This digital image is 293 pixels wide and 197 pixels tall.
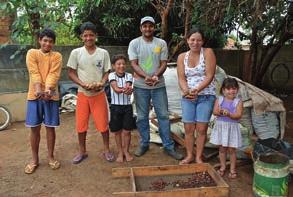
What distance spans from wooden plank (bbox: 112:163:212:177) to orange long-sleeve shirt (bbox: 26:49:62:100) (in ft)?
3.84

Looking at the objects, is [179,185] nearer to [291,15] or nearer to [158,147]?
[158,147]

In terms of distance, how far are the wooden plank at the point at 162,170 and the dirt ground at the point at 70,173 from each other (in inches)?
4.1

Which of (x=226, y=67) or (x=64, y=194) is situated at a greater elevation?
(x=226, y=67)

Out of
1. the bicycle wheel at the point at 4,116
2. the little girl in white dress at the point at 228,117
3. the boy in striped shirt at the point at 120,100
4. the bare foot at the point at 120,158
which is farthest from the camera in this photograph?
the bicycle wheel at the point at 4,116

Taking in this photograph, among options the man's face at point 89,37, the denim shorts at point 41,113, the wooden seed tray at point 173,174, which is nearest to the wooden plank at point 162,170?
the wooden seed tray at point 173,174

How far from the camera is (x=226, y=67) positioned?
390 inches

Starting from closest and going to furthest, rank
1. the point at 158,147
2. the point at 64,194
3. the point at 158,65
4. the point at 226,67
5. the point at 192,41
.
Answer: the point at 64,194
the point at 192,41
the point at 158,65
the point at 158,147
the point at 226,67

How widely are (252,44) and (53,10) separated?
176 inches

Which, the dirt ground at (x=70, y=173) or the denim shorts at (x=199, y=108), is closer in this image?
the dirt ground at (x=70, y=173)

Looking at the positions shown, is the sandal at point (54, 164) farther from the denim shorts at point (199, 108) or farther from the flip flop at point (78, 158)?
the denim shorts at point (199, 108)

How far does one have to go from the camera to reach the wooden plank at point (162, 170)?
434cm

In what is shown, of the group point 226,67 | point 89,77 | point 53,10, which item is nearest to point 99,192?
point 89,77

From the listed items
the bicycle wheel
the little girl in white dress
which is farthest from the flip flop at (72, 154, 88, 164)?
the bicycle wheel

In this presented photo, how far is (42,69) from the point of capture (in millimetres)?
4383
